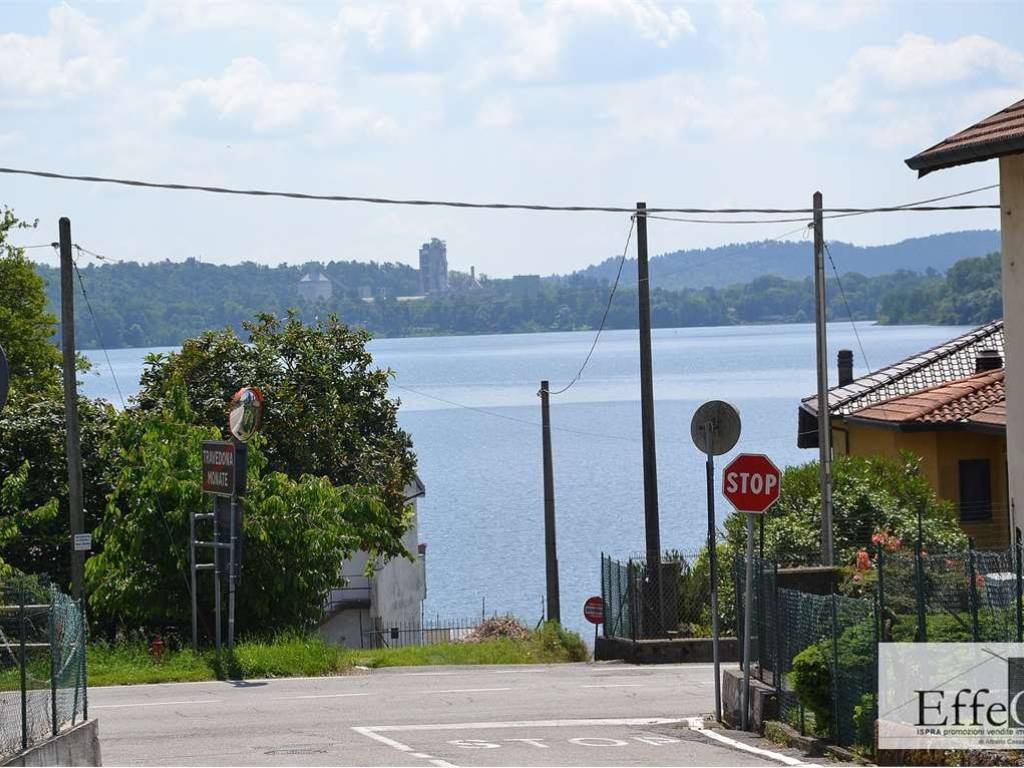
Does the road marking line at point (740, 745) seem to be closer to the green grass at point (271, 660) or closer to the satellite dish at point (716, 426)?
the satellite dish at point (716, 426)

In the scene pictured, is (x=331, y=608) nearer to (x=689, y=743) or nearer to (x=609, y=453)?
(x=689, y=743)

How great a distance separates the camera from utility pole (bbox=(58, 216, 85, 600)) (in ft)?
91.7

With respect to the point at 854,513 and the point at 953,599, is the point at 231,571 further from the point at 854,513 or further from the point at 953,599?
the point at 953,599

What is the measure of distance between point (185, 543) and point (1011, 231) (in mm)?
A: 14391

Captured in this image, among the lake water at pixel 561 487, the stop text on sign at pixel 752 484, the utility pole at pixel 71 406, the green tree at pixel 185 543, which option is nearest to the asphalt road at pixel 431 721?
the stop text on sign at pixel 752 484

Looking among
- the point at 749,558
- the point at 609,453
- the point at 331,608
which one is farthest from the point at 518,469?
the point at 749,558

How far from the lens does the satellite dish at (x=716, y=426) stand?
1675 cm

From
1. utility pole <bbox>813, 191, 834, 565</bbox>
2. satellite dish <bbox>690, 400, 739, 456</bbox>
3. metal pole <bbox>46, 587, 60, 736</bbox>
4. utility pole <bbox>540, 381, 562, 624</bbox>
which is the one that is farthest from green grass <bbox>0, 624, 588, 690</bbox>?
metal pole <bbox>46, 587, 60, 736</bbox>

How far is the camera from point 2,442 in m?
32.8

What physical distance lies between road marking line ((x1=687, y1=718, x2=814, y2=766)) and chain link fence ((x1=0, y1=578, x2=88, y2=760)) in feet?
19.4

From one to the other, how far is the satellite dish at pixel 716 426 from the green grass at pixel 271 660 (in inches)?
369

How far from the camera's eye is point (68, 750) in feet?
41.7

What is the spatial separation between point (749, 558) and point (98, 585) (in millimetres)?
15236
